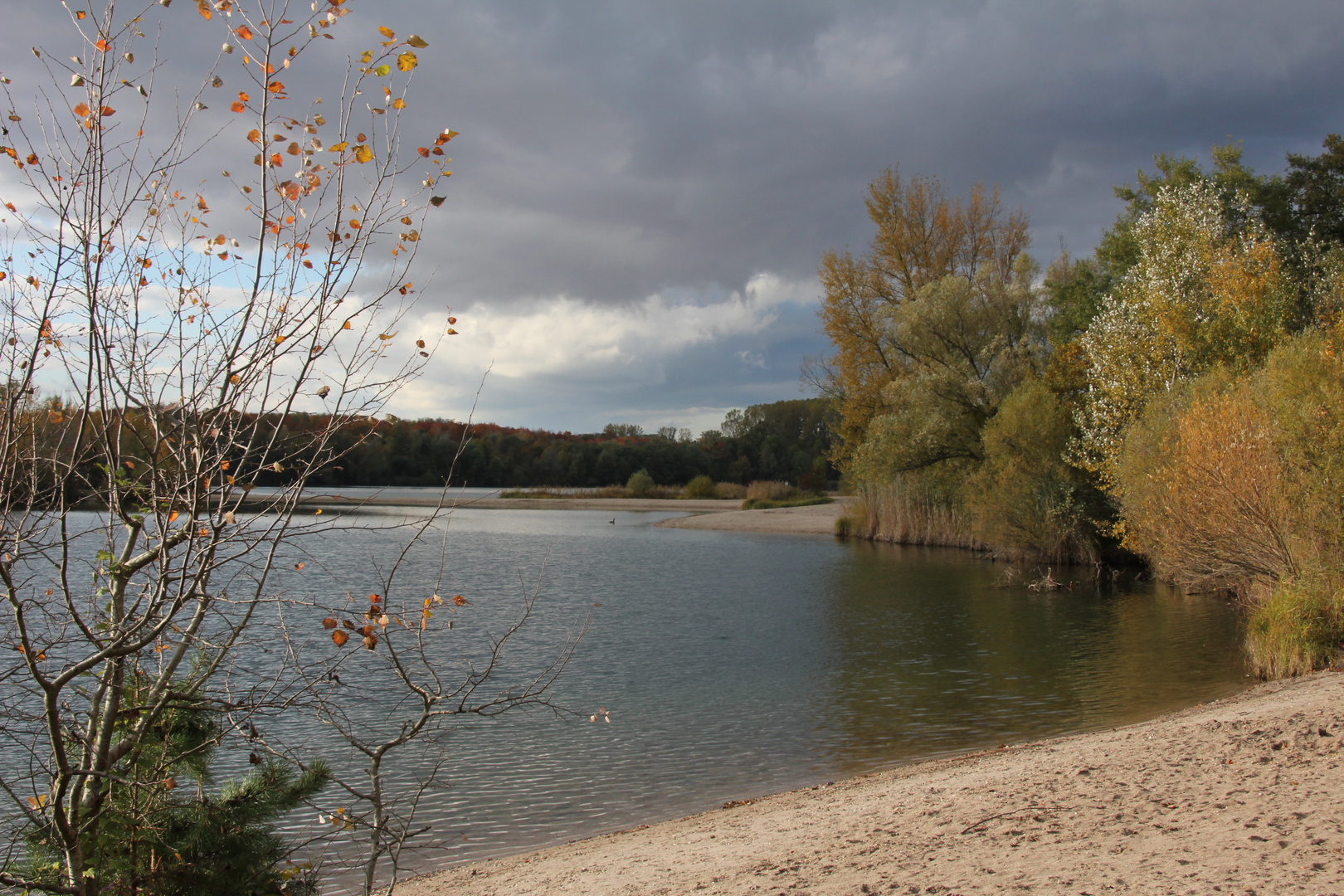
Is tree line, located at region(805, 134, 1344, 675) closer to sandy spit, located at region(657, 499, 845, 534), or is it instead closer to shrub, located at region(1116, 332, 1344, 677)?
shrub, located at region(1116, 332, 1344, 677)

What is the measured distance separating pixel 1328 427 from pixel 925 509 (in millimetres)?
18329

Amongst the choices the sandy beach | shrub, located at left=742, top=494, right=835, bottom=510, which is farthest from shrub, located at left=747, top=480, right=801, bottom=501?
the sandy beach

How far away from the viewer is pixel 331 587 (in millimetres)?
17484

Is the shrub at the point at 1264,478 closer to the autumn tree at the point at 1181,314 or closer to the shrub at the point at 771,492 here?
the autumn tree at the point at 1181,314

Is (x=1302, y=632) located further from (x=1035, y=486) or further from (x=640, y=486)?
(x=640, y=486)

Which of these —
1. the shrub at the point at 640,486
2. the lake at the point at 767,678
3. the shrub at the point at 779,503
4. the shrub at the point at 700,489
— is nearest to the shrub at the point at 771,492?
the shrub at the point at 779,503

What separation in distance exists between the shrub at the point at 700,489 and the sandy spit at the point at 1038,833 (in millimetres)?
56322

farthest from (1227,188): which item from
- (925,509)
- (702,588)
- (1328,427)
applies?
(702,588)

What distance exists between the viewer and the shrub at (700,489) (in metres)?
62.9

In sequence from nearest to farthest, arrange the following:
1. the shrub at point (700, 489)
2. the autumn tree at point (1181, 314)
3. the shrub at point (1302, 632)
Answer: the shrub at point (1302, 632), the autumn tree at point (1181, 314), the shrub at point (700, 489)

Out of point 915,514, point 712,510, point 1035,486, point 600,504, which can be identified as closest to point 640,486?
point 600,504

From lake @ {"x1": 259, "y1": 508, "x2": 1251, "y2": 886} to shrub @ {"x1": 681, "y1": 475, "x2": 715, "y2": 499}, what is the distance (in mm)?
40346

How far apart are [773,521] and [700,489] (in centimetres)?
2277

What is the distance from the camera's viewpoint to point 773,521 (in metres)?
40.4
